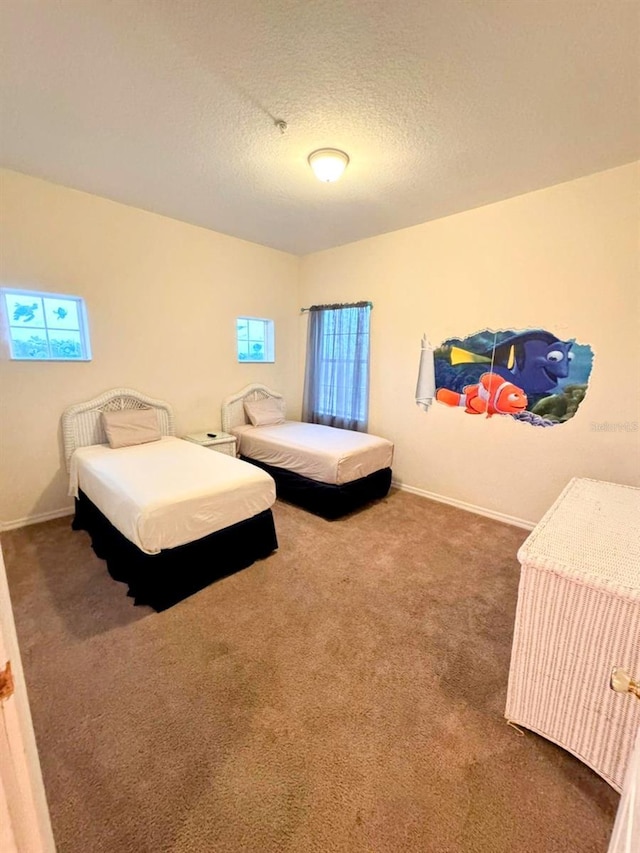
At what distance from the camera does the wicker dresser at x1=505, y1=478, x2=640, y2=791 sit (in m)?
1.13

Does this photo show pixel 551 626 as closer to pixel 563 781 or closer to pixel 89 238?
pixel 563 781

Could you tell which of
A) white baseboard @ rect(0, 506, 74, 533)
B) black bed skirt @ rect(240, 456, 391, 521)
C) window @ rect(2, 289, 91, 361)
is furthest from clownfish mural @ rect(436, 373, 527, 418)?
white baseboard @ rect(0, 506, 74, 533)

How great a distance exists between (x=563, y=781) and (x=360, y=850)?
750mm

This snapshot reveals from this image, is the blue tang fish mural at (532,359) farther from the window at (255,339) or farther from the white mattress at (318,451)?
the window at (255,339)

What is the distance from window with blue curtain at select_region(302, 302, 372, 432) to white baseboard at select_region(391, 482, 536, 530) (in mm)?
862

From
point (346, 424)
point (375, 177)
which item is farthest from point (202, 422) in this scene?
point (375, 177)

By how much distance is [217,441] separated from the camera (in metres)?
3.61

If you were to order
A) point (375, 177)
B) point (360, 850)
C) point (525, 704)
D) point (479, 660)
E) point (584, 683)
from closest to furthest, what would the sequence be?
point (360, 850) → point (584, 683) → point (525, 704) → point (479, 660) → point (375, 177)

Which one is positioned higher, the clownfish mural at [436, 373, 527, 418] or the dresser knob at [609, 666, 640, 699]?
the clownfish mural at [436, 373, 527, 418]

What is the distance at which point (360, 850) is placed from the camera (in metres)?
1.05

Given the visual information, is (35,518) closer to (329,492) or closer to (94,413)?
(94,413)

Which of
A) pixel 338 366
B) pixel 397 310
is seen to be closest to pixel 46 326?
pixel 338 366

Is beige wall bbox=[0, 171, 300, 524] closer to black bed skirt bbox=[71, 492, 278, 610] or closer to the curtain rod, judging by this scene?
the curtain rod

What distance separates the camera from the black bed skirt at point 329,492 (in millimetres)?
3102
